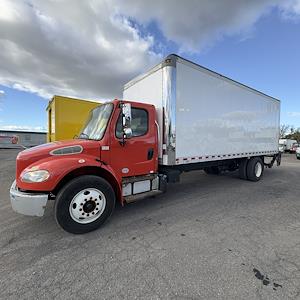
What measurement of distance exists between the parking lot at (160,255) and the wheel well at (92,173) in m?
0.70

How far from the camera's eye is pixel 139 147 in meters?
4.88

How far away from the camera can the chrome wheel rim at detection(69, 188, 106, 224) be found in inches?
153

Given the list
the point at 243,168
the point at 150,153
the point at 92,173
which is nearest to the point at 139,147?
the point at 150,153

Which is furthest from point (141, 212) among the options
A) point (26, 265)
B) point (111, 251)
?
point (26, 265)

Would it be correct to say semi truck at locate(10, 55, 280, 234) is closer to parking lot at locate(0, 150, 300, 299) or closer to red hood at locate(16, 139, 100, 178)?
red hood at locate(16, 139, 100, 178)

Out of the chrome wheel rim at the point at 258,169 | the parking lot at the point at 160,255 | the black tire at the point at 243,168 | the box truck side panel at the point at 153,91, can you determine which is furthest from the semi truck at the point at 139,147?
the chrome wheel rim at the point at 258,169

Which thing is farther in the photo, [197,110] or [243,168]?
[243,168]

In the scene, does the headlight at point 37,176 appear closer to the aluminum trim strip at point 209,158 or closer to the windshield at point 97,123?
the windshield at point 97,123

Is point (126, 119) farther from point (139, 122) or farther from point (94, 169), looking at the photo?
point (94, 169)

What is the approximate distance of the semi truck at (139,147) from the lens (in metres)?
3.77

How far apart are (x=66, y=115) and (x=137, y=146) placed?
4.95 m

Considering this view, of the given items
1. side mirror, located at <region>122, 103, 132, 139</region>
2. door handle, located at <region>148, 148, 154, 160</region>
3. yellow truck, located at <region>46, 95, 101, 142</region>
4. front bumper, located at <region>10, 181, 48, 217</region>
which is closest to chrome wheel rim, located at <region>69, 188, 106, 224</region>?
front bumper, located at <region>10, 181, 48, 217</region>

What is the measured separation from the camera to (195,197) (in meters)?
6.21

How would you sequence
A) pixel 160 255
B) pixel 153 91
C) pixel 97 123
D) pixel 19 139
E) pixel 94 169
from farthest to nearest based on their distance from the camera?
pixel 19 139
pixel 153 91
pixel 97 123
pixel 94 169
pixel 160 255
